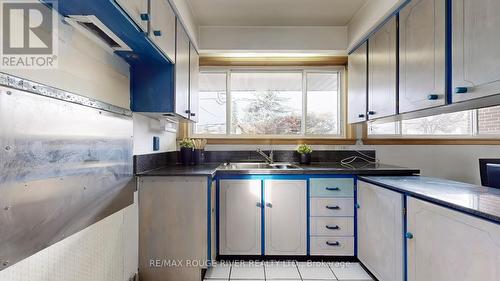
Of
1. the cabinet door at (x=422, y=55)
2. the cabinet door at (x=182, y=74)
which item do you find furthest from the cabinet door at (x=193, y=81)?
the cabinet door at (x=422, y=55)

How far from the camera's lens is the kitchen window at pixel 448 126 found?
2861mm

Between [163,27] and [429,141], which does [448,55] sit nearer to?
[163,27]

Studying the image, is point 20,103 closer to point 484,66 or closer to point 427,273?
point 484,66

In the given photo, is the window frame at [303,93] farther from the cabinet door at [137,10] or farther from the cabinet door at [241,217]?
the cabinet door at [137,10]

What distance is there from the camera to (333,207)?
230 cm

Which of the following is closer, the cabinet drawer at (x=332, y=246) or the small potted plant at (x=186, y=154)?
the cabinet drawer at (x=332, y=246)

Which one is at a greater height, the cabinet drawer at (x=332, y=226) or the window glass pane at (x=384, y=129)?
the window glass pane at (x=384, y=129)

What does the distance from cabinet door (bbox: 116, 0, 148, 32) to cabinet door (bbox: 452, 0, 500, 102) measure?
1627 millimetres

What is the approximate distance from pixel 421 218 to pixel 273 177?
1166 millimetres

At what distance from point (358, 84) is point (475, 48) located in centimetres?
130

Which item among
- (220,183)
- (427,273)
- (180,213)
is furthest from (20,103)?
(427,273)

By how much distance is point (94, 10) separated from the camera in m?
1.09

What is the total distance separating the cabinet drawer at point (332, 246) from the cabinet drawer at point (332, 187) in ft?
1.32

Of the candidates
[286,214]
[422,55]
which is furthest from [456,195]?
[286,214]
